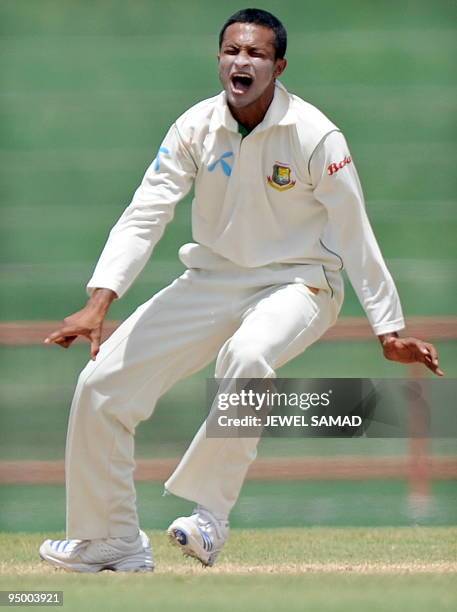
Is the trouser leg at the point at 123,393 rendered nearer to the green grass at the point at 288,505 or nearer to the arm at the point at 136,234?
the arm at the point at 136,234

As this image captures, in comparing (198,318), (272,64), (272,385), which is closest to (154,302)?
(198,318)

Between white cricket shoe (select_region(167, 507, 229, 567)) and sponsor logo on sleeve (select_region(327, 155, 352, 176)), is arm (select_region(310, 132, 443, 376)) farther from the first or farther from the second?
white cricket shoe (select_region(167, 507, 229, 567))

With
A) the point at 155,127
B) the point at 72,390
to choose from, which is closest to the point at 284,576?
the point at 72,390

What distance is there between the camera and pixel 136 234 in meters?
4.05

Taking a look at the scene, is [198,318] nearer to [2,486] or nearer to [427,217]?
[2,486]

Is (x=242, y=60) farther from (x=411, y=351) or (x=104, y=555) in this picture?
(x=104, y=555)

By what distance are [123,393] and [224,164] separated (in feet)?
2.13

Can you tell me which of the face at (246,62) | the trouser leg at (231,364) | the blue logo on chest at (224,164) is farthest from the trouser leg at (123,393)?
the face at (246,62)

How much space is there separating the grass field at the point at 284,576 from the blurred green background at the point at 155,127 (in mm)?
1109

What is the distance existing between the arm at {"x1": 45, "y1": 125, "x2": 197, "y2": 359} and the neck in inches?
6.5

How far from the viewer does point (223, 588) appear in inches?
139

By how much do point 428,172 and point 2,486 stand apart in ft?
6.67

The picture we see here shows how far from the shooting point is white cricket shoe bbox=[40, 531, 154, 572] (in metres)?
4.07

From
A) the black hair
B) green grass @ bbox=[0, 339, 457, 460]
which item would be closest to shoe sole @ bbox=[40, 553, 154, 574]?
the black hair
